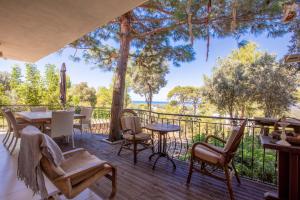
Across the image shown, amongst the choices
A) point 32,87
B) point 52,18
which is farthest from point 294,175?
point 32,87

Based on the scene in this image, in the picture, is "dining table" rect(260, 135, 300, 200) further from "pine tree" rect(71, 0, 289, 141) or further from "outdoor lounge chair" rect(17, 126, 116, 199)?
"pine tree" rect(71, 0, 289, 141)

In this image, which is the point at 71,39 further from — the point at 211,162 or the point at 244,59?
the point at 244,59

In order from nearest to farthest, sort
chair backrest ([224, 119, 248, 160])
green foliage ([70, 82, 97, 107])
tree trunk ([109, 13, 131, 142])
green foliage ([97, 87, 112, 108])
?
chair backrest ([224, 119, 248, 160]), tree trunk ([109, 13, 131, 142]), green foliage ([97, 87, 112, 108]), green foliage ([70, 82, 97, 107])

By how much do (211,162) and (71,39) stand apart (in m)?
3.63

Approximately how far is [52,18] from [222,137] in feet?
13.6

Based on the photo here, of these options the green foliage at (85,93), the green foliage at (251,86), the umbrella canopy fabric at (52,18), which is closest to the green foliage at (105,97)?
the green foliage at (85,93)

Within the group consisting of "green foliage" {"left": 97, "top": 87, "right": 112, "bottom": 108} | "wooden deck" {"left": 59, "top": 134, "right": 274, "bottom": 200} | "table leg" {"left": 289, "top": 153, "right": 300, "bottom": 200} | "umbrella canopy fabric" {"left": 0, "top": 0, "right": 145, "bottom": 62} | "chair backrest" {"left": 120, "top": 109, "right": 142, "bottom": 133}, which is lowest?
"wooden deck" {"left": 59, "top": 134, "right": 274, "bottom": 200}

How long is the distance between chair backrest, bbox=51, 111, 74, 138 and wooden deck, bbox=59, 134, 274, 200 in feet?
4.83

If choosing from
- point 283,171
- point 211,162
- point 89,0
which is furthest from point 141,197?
point 89,0

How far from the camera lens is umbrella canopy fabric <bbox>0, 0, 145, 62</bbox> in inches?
85.9

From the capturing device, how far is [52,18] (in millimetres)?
2619

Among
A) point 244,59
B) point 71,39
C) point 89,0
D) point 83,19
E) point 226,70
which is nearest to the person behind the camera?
point 89,0

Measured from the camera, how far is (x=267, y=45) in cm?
796

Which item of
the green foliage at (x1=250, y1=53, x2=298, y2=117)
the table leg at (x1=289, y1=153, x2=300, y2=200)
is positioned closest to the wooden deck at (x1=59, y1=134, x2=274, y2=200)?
the table leg at (x1=289, y1=153, x2=300, y2=200)
